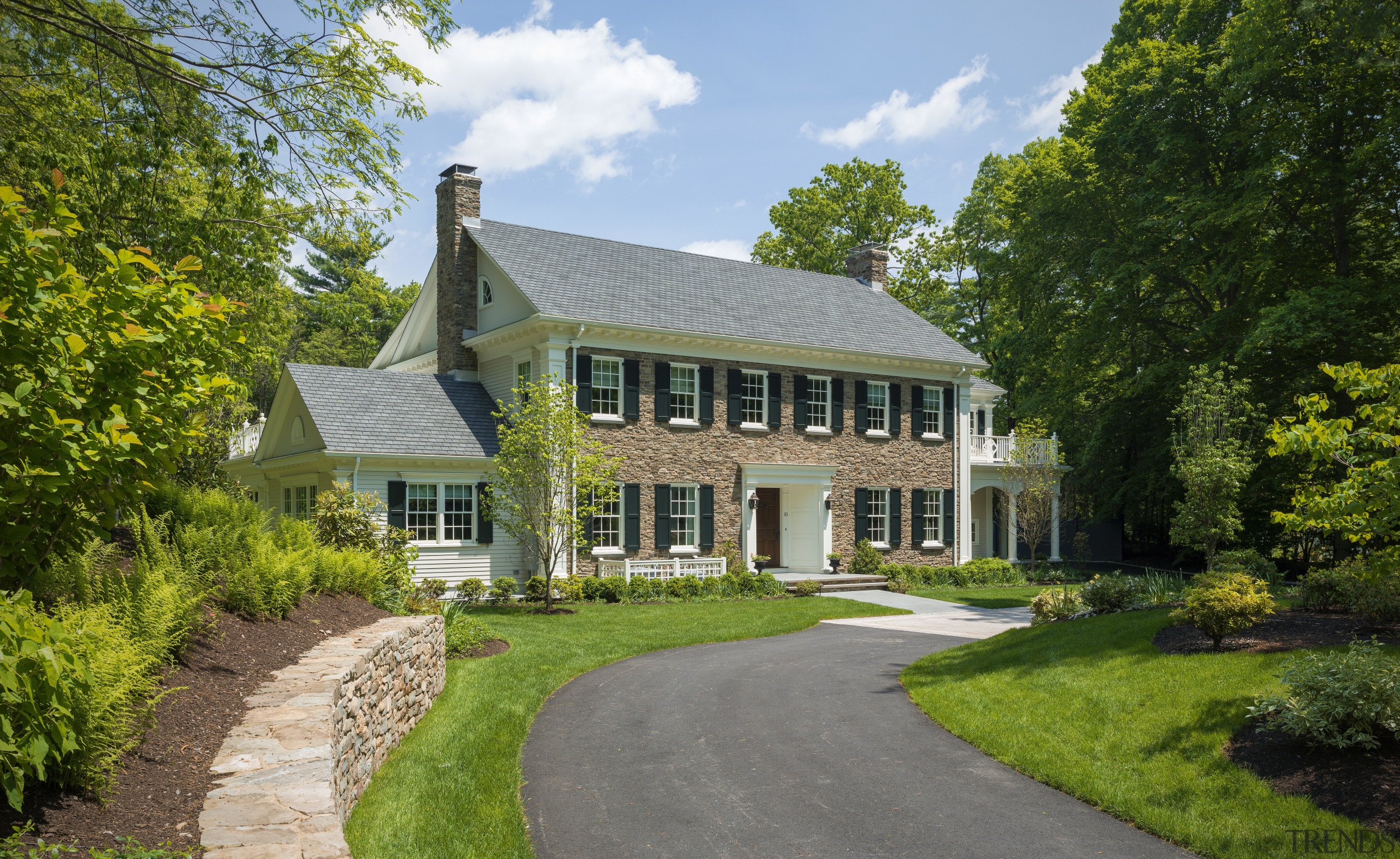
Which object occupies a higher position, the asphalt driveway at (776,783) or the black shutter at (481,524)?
the black shutter at (481,524)

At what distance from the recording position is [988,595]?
24.7 metres

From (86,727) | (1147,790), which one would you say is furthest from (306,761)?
(1147,790)

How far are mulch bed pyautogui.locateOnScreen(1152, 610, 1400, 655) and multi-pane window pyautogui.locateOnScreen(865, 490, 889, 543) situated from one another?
15.7m

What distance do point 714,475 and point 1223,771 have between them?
1762 centimetres

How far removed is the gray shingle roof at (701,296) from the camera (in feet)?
76.5

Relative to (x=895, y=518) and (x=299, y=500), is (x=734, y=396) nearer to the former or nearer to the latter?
(x=895, y=518)

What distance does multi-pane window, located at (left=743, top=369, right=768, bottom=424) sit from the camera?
82.2 feet

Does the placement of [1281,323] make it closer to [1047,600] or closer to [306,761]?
[1047,600]

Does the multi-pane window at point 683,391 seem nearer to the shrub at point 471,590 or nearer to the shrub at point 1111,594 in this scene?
the shrub at point 471,590

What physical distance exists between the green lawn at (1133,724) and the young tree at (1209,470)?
320 centimetres

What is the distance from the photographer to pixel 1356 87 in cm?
2208

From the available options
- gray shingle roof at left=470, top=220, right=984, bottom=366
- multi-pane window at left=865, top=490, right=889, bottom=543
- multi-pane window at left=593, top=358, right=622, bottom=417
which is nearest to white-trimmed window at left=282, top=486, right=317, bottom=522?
multi-pane window at left=593, top=358, right=622, bottom=417

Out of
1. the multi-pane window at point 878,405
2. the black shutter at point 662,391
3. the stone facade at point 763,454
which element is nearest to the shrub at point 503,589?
the stone facade at point 763,454

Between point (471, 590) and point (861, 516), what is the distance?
11.9 m
